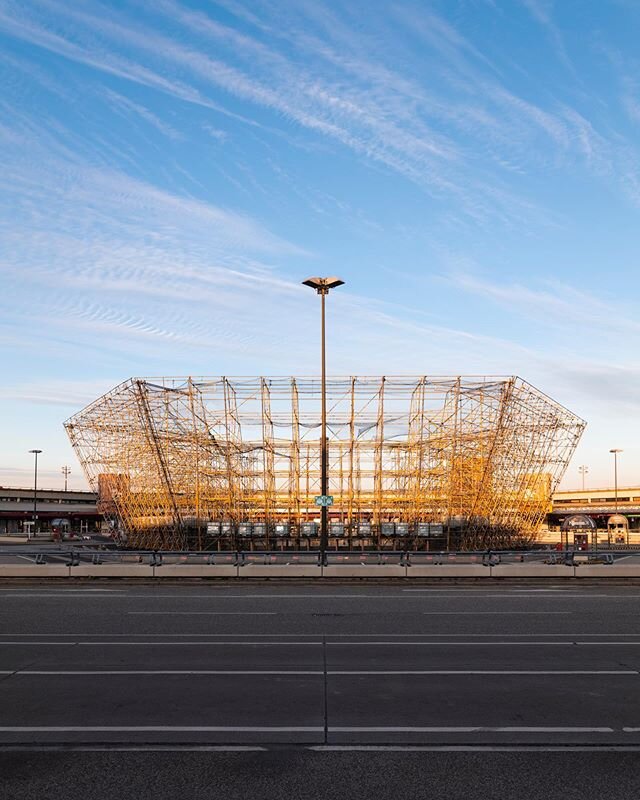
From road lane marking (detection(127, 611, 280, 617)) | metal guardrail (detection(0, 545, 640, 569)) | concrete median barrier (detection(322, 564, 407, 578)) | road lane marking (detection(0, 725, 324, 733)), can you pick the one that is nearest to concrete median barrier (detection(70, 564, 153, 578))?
metal guardrail (detection(0, 545, 640, 569))

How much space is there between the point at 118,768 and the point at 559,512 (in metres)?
163

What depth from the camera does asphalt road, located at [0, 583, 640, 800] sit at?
23.8ft

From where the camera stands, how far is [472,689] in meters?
10.8

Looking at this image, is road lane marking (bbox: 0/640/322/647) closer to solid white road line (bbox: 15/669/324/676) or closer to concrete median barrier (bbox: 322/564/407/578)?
solid white road line (bbox: 15/669/324/676)

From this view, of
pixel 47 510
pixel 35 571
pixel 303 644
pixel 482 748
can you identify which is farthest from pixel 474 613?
pixel 47 510

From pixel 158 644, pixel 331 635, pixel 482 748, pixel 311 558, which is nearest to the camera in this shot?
pixel 482 748

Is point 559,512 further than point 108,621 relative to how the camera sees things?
Yes

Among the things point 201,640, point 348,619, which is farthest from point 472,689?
point 348,619

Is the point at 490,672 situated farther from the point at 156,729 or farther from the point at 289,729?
the point at 156,729

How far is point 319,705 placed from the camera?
32.4 feet

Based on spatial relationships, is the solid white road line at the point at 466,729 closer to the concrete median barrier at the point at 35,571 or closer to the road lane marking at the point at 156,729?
the road lane marking at the point at 156,729

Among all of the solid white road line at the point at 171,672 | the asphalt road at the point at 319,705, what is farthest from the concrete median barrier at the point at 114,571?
the solid white road line at the point at 171,672

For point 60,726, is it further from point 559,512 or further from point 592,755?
point 559,512

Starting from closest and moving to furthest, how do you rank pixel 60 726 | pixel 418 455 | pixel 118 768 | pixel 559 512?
pixel 118 768
pixel 60 726
pixel 418 455
pixel 559 512
